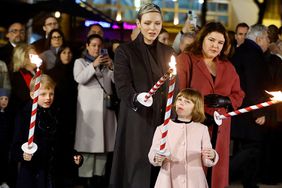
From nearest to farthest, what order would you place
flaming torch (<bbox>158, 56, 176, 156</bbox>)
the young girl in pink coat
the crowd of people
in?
flaming torch (<bbox>158, 56, 176, 156</bbox>)
the young girl in pink coat
the crowd of people

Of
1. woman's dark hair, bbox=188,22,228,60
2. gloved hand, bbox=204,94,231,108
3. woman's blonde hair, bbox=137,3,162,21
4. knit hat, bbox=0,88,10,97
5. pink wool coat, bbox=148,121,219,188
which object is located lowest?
pink wool coat, bbox=148,121,219,188

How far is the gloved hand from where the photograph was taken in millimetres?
6539

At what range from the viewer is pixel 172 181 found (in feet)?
19.6

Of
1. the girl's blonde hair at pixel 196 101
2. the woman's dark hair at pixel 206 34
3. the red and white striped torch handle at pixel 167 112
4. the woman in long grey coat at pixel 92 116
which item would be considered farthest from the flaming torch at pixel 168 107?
the woman in long grey coat at pixel 92 116

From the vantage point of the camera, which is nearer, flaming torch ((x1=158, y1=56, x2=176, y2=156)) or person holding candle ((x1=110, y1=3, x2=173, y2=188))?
flaming torch ((x1=158, y1=56, x2=176, y2=156))

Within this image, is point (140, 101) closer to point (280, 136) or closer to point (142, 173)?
point (142, 173)

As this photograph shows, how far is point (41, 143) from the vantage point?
6.54 metres

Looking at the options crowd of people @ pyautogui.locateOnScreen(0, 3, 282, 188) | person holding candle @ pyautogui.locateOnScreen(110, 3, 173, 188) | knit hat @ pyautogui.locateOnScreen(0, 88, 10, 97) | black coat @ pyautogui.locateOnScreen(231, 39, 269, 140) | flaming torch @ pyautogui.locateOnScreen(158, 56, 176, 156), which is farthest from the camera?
black coat @ pyautogui.locateOnScreen(231, 39, 269, 140)

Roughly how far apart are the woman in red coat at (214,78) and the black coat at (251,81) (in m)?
1.16

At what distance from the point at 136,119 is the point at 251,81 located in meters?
2.35

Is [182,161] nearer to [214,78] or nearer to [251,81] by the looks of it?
[214,78]

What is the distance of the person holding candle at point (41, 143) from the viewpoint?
6.54 metres

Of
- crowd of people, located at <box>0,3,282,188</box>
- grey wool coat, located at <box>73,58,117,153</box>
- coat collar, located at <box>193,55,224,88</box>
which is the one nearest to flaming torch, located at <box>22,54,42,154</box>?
crowd of people, located at <box>0,3,282,188</box>

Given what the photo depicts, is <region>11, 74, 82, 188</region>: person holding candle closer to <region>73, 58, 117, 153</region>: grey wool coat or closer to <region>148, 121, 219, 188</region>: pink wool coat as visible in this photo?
<region>148, 121, 219, 188</region>: pink wool coat
